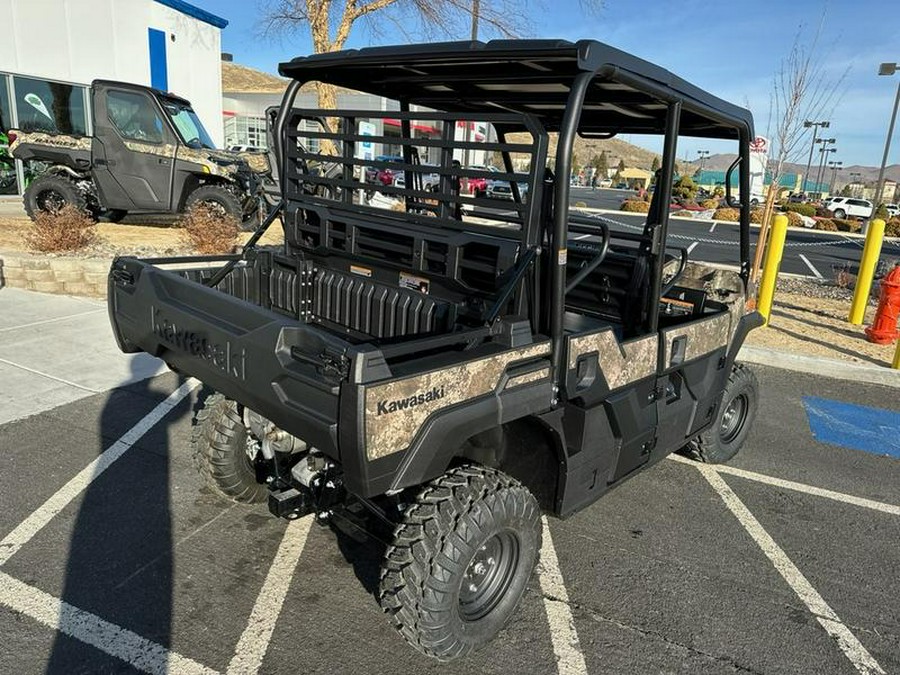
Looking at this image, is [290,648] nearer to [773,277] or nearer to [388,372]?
[388,372]

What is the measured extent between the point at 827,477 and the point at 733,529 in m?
1.27

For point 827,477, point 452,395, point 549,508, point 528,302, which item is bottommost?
point 827,477

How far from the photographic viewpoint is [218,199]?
11008mm

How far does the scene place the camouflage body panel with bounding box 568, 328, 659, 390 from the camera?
108 inches

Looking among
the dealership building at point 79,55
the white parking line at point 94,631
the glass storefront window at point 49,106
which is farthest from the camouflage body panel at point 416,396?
the dealership building at point 79,55

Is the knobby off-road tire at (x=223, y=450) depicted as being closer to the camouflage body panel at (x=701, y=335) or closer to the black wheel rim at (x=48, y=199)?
the camouflage body panel at (x=701, y=335)

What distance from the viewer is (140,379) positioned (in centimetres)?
548

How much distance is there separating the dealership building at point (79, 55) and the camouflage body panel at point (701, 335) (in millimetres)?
15196

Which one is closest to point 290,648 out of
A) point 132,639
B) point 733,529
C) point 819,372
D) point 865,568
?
point 132,639

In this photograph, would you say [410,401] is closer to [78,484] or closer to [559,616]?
[559,616]

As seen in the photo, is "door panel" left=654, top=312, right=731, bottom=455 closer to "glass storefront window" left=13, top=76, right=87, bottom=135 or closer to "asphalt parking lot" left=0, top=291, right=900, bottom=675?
"asphalt parking lot" left=0, top=291, right=900, bottom=675

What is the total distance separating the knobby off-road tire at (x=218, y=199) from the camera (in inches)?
429

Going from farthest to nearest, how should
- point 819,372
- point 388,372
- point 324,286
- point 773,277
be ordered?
point 773,277 < point 819,372 < point 324,286 < point 388,372

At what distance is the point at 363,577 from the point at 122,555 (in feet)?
3.76
